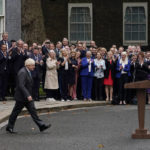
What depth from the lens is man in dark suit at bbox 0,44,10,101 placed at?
2288cm

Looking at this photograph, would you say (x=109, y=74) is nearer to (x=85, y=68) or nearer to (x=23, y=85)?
(x=85, y=68)

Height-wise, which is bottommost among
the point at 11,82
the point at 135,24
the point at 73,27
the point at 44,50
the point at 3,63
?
the point at 11,82

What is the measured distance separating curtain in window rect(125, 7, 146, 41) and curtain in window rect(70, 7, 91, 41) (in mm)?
1981

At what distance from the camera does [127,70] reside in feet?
77.4

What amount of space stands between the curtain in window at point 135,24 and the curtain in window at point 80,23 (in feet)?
6.50

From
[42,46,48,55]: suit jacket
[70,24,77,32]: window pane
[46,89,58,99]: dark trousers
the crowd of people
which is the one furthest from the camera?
[70,24,77,32]: window pane

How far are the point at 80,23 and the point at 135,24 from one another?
2.80 metres

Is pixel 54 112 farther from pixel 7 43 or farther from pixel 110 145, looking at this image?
pixel 110 145

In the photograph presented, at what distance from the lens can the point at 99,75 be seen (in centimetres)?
2400

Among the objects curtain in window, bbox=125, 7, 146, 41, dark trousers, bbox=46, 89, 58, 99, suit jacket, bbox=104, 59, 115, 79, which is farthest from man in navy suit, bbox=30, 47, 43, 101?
curtain in window, bbox=125, 7, 146, 41

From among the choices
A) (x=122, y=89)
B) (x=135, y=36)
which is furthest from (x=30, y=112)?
(x=135, y=36)

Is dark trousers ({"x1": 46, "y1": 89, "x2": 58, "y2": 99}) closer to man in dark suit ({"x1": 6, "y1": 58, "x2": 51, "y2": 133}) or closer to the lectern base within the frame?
man in dark suit ({"x1": 6, "y1": 58, "x2": 51, "y2": 133})

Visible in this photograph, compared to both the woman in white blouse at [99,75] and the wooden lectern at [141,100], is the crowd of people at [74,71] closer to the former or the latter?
the woman in white blouse at [99,75]

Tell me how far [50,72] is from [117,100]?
8.43ft
